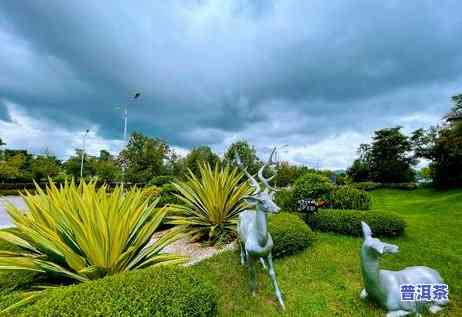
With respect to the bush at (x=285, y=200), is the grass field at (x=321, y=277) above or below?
below

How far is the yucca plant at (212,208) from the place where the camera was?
585 centimetres

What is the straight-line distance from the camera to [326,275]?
4.16 m

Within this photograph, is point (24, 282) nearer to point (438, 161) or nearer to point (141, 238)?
point (141, 238)

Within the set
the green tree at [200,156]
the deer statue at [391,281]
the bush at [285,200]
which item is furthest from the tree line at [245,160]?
the deer statue at [391,281]

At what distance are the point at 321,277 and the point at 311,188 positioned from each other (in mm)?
4276

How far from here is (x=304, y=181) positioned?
8250mm

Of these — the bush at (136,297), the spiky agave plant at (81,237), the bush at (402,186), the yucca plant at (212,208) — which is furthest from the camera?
the bush at (402,186)

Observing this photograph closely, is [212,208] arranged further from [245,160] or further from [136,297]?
[245,160]

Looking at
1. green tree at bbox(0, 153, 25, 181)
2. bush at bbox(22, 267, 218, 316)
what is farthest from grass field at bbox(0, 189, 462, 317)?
green tree at bbox(0, 153, 25, 181)

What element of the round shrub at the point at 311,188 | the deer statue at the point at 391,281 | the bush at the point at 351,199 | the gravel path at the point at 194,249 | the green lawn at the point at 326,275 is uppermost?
the round shrub at the point at 311,188

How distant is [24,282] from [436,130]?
3253cm

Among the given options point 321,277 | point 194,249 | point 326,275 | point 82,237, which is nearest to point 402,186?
point 326,275

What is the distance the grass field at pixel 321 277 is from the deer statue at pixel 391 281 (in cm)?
25

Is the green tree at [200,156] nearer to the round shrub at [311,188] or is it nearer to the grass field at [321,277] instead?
the round shrub at [311,188]
